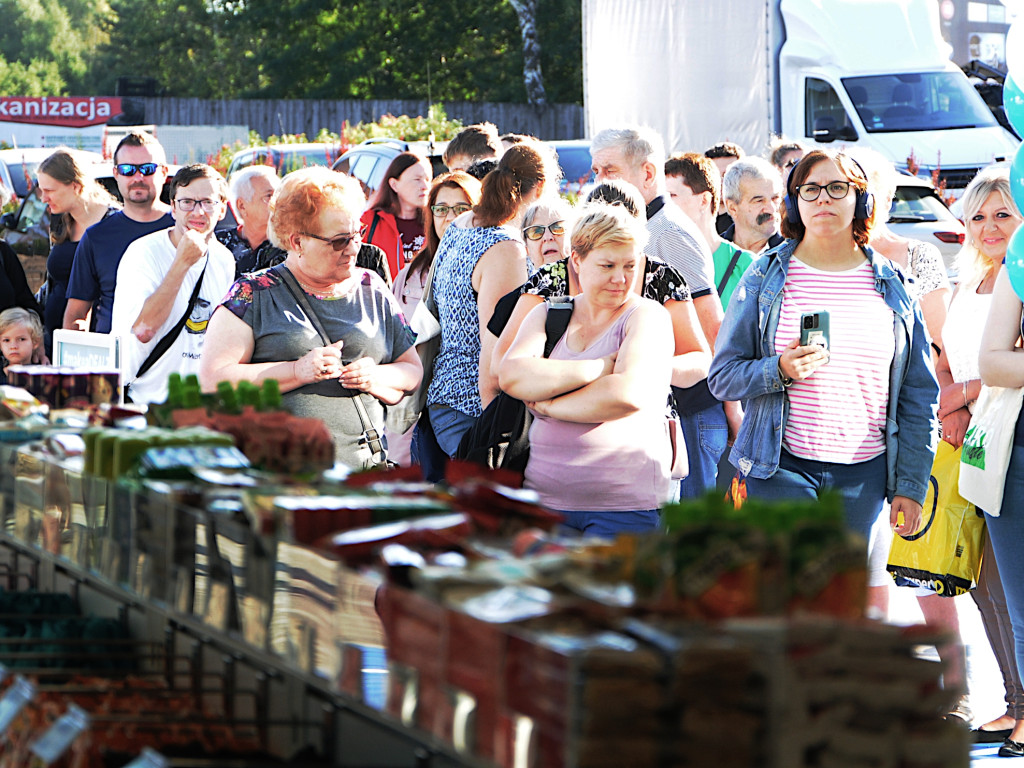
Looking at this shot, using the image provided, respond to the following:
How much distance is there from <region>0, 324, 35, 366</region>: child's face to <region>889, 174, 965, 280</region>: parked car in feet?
29.9

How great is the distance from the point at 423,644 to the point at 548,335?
2591 millimetres

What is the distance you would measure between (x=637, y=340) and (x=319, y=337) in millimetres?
968

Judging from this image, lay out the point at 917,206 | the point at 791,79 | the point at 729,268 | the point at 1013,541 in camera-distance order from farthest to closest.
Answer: the point at 791,79 < the point at 917,206 < the point at 729,268 < the point at 1013,541

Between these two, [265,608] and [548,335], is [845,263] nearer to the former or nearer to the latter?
[548,335]

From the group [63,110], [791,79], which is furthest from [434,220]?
[63,110]

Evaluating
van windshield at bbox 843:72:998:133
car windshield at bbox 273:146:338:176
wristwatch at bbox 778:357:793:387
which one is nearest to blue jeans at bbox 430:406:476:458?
wristwatch at bbox 778:357:793:387

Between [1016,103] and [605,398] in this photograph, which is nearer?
[605,398]

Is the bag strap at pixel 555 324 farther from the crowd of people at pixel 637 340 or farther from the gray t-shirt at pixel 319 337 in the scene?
the gray t-shirt at pixel 319 337

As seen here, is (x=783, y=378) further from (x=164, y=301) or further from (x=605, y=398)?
(x=164, y=301)

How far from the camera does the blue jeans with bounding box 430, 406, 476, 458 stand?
516cm

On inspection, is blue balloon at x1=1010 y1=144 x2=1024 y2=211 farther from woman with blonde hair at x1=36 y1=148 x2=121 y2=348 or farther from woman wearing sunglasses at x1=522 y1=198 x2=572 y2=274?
woman with blonde hair at x1=36 y1=148 x2=121 y2=348

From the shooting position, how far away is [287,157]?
615 inches

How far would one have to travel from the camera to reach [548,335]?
164 inches

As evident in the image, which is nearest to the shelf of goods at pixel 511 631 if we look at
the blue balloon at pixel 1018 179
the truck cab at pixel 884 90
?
the blue balloon at pixel 1018 179
